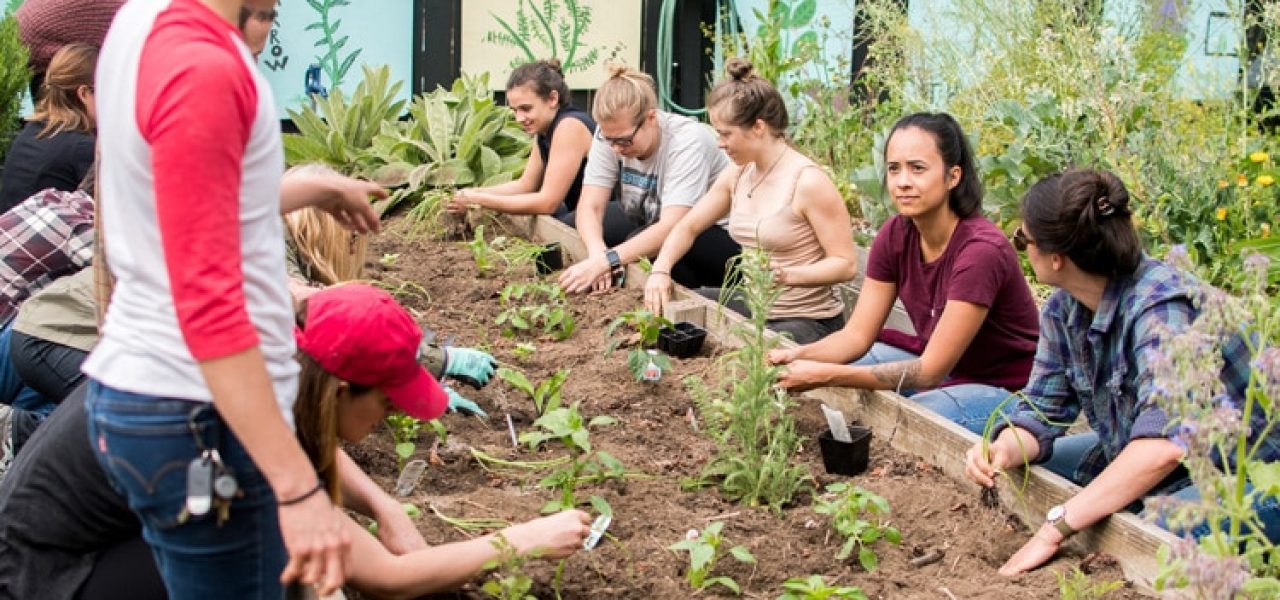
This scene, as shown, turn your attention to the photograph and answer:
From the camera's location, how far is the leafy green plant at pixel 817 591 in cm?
270

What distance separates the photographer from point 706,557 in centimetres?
282

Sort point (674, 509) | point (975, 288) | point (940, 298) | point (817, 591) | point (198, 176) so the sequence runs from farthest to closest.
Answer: point (940, 298) → point (975, 288) → point (674, 509) → point (817, 591) → point (198, 176)

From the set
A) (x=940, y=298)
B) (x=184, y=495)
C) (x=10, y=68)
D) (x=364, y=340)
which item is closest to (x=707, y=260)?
(x=940, y=298)

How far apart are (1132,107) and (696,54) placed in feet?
16.4

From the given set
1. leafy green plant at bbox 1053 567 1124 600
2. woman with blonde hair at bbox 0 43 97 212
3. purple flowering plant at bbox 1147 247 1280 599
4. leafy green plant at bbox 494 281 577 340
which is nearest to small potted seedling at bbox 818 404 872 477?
leafy green plant at bbox 1053 567 1124 600

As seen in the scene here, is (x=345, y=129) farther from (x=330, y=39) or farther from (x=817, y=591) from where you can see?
(x=817, y=591)

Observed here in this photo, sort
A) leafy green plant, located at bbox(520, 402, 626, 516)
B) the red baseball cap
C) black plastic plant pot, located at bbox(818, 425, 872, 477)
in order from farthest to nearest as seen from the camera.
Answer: black plastic plant pot, located at bbox(818, 425, 872, 477)
leafy green plant, located at bbox(520, 402, 626, 516)
the red baseball cap

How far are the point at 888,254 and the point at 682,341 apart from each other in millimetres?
768

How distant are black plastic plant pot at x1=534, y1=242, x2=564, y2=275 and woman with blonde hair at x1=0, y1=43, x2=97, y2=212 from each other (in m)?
2.42

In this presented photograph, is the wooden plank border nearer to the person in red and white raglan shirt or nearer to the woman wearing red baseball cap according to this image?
the woman wearing red baseball cap

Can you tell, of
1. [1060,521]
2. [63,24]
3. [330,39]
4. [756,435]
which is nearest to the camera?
[1060,521]

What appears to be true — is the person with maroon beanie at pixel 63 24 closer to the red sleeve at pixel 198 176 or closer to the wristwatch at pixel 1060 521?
the red sleeve at pixel 198 176

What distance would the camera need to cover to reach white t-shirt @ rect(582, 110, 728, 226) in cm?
561

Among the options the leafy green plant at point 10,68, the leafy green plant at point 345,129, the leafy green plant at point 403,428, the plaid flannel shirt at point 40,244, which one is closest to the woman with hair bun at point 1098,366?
the leafy green plant at point 403,428
